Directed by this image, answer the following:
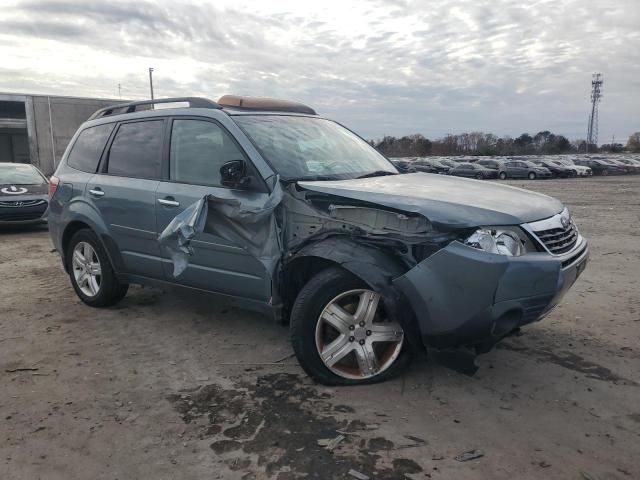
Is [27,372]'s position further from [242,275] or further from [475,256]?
[475,256]

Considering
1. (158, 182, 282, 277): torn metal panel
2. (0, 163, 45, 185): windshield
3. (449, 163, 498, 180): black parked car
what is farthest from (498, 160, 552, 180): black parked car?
(158, 182, 282, 277): torn metal panel

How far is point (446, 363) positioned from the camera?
3221 mm

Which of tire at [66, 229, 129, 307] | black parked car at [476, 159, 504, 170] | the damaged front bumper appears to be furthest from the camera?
black parked car at [476, 159, 504, 170]

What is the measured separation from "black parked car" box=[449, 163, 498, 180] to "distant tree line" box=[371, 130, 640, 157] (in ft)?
146

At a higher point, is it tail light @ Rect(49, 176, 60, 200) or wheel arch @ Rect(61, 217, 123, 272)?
tail light @ Rect(49, 176, 60, 200)

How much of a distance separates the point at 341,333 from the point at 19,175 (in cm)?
1053

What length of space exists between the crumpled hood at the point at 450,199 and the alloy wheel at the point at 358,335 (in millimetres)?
608

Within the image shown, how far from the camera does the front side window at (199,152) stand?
410 cm

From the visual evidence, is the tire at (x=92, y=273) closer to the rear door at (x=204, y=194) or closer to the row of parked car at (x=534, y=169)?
the rear door at (x=204, y=194)

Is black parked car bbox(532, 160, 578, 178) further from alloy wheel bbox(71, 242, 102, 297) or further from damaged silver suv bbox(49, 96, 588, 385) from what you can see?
alloy wheel bbox(71, 242, 102, 297)

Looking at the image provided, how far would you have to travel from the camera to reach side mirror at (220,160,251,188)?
3.74m

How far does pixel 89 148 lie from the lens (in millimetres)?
5441

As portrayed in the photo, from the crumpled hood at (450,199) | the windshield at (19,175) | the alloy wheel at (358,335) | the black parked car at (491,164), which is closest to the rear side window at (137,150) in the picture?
the crumpled hood at (450,199)

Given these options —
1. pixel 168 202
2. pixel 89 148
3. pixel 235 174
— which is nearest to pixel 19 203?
pixel 89 148
